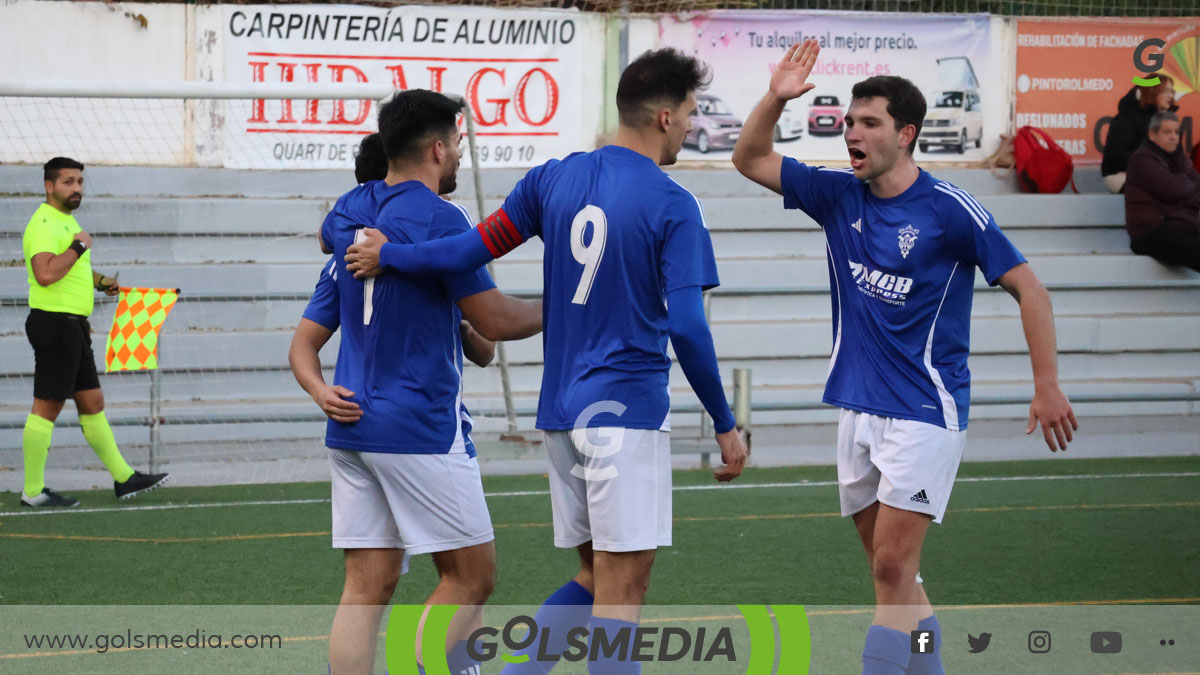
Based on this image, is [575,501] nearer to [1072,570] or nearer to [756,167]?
[756,167]

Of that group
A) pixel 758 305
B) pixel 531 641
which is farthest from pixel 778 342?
pixel 531 641

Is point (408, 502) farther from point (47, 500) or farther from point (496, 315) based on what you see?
point (47, 500)

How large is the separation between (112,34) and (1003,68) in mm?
9102

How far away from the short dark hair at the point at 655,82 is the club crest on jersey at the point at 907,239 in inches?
37.2

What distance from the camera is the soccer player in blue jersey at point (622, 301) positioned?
12.1ft

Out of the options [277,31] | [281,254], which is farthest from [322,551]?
[277,31]

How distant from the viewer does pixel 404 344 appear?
384 centimetres

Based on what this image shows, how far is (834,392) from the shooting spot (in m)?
4.52

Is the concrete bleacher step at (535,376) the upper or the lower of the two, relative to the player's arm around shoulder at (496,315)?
lower

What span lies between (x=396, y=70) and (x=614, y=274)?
10.1m

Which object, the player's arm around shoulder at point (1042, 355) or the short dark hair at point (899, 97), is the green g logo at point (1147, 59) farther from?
the player's arm around shoulder at point (1042, 355)

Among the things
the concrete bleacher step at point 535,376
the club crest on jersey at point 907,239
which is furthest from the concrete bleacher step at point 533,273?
the club crest on jersey at point 907,239

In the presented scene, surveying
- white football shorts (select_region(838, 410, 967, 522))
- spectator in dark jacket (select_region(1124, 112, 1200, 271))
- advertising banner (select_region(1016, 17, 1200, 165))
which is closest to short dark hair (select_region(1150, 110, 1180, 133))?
spectator in dark jacket (select_region(1124, 112, 1200, 271))

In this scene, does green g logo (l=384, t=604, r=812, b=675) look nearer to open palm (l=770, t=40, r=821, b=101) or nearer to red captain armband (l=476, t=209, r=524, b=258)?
red captain armband (l=476, t=209, r=524, b=258)
